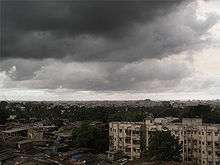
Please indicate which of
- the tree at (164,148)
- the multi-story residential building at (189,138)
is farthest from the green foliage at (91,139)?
the tree at (164,148)

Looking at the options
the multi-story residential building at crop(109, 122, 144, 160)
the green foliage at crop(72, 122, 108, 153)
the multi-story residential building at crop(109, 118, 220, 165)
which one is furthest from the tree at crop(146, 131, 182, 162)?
the green foliage at crop(72, 122, 108, 153)

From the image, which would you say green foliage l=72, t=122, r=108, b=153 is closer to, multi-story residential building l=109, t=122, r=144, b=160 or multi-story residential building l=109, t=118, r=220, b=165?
multi-story residential building l=109, t=122, r=144, b=160

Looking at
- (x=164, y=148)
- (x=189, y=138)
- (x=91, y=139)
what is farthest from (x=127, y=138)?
(x=164, y=148)

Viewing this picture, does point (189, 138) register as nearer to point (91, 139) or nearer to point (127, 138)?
point (127, 138)

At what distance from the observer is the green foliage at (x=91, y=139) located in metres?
55.0

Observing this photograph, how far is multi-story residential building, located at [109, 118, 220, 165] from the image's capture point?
4506 centimetres

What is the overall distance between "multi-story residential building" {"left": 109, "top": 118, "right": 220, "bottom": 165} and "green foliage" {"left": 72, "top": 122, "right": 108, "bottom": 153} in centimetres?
277

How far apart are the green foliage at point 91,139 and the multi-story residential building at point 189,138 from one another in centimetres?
277

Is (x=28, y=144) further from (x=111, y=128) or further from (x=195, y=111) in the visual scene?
(x=195, y=111)

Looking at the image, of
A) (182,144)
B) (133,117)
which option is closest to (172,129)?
(182,144)

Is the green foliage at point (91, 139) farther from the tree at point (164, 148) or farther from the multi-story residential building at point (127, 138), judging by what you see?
the tree at point (164, 148)

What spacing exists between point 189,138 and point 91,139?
14775 millimetres

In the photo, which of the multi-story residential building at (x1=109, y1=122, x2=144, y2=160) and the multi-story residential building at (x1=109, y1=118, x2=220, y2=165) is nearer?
the multi-story residential building at (x1=109, y1=118, x2=220, y2=165)

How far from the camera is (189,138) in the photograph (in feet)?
155
